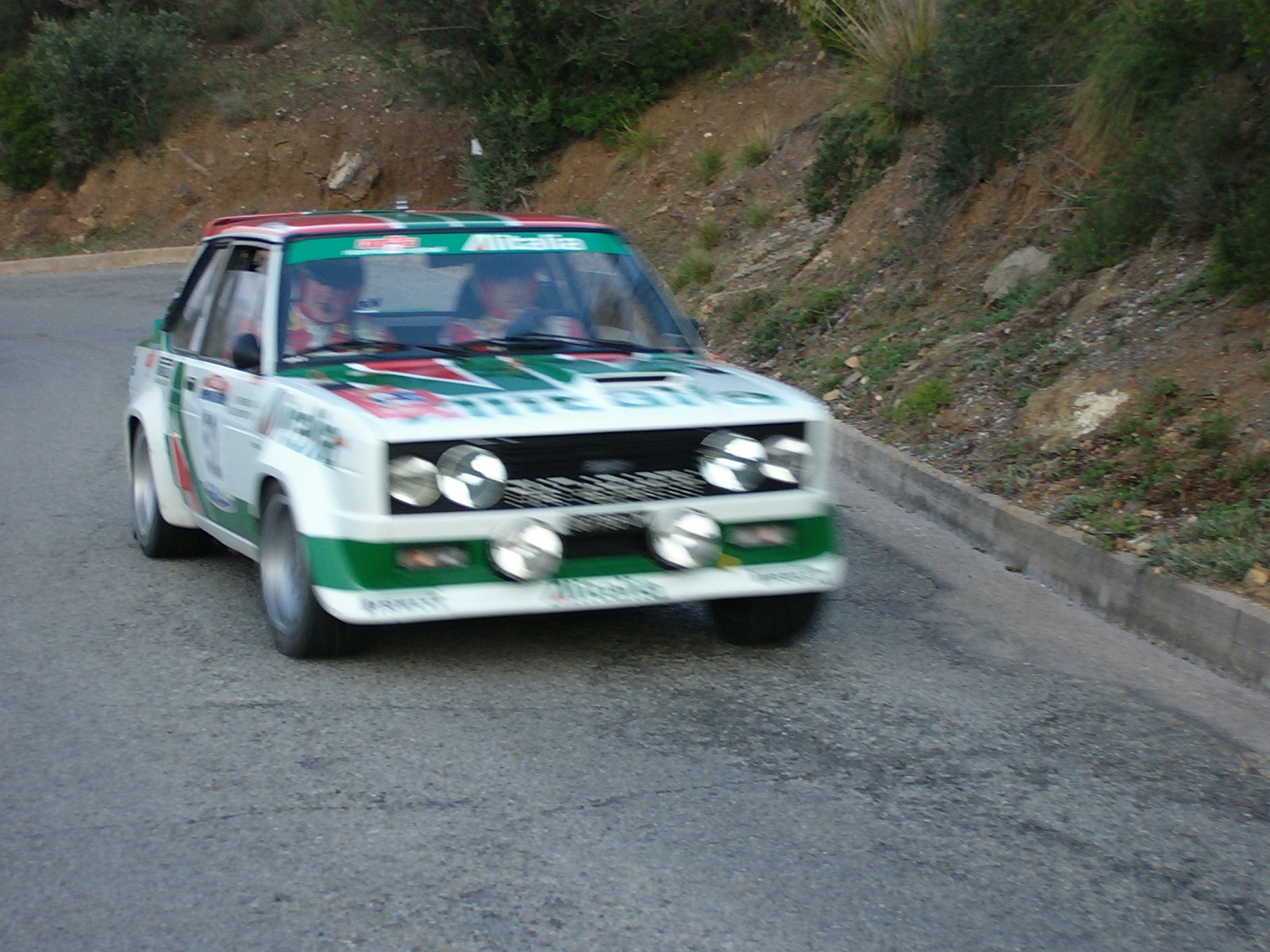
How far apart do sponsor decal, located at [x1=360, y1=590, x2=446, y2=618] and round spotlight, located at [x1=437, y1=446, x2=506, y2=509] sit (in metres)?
0.33

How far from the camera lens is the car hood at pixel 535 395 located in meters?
5.24

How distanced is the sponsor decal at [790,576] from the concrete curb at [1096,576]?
63.3 inches

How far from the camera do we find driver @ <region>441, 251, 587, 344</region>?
6324mm

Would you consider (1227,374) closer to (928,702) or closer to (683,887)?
(928,702)

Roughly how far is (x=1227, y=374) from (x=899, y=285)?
481cm

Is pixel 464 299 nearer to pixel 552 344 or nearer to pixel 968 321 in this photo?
pixel 552 344

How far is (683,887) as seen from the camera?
12.7 feet

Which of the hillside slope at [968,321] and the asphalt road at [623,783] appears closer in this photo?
the asphalt road at [623,783]

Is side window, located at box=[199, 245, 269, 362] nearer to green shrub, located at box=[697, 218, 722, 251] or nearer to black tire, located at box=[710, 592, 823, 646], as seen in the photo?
black tire, located at box=[710, 592, 823, 646]

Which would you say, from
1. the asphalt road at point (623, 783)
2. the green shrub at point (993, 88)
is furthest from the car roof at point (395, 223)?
the green shrub at point (993, 88)

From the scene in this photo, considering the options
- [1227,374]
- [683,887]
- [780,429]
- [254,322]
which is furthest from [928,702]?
[1227,374]

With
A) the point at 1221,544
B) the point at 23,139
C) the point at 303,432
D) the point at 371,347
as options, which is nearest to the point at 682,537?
the point at 303,432

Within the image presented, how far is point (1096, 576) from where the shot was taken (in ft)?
23.1

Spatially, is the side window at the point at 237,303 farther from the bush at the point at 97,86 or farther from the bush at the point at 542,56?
the bush at the point at 97,86
